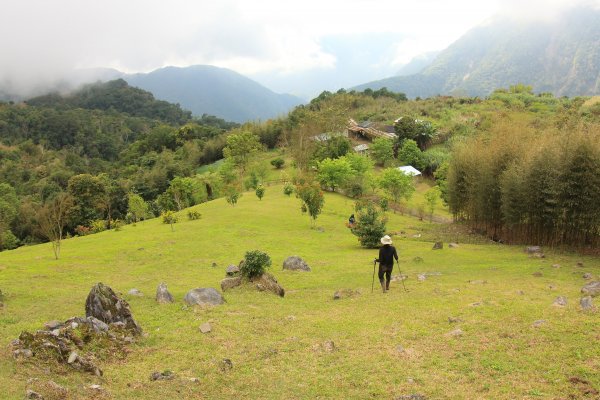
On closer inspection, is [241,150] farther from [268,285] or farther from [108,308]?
[108,308]

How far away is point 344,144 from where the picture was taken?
2862 inches

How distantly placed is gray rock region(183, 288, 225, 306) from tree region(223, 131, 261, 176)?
5376 centimetres

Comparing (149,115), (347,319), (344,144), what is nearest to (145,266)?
(347,319)

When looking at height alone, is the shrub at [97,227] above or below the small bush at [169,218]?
below

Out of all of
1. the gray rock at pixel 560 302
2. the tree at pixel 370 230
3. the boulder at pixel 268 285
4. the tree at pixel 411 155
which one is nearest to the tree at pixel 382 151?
the tree at pixel 411 155

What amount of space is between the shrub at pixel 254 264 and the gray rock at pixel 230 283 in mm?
347

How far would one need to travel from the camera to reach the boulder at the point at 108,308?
471 inches

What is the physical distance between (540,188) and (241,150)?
159ft

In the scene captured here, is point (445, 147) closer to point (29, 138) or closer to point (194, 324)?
point (194, 324)

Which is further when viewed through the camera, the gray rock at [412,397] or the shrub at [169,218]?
the shrub at [169,218]

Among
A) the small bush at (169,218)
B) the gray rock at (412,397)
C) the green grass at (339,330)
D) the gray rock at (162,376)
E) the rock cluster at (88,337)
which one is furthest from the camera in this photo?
the small bush at (169,218)

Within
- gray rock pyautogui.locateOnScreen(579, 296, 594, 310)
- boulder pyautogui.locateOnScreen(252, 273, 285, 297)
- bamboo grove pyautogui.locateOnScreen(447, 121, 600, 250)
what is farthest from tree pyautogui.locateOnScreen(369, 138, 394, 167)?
gray rock pyautogui.locateOnScreen(579, 296, 594, 310)

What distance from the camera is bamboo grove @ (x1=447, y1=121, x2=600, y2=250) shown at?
2406 cm

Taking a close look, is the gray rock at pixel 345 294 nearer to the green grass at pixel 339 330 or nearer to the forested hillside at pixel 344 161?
the green grass at pixel 339 330
